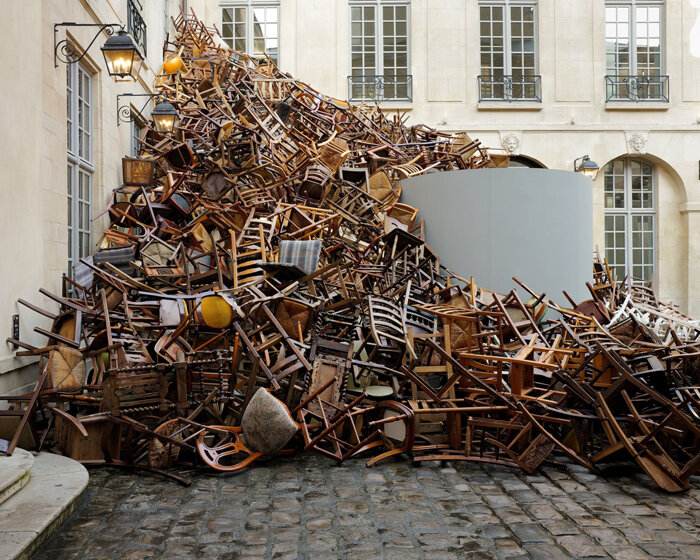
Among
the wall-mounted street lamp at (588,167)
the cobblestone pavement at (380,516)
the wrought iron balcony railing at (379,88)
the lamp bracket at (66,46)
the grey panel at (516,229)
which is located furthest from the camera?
the wrought iron balcony railing at (379,88)

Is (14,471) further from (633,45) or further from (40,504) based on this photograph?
(633,45)

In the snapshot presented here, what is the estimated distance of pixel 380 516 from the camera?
4.59 meters

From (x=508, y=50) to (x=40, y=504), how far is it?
1795cm

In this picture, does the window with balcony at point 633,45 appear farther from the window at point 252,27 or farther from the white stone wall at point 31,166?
the white stone wall at point 31,166

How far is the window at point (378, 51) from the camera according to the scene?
63.1ft

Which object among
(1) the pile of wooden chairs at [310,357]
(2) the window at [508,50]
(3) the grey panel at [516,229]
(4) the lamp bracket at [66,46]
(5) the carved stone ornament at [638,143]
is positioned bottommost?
(1) the pile of wooden chairs at [310,357]

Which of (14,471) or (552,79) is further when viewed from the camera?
(552,79)

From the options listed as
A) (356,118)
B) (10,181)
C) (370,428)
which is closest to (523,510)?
(370,428)

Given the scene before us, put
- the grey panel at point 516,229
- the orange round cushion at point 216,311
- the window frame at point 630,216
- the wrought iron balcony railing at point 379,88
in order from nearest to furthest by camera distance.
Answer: the orange round cushion at point 216,311, the grey panel at point 516,229, the window frame at point 630,216, the wrought iron balcony railing at point 379,88

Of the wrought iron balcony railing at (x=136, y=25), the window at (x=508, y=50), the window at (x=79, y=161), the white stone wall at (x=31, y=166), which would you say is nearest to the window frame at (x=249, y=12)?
the window at (x=508, y=50)

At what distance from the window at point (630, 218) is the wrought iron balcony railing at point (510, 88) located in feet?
9.46

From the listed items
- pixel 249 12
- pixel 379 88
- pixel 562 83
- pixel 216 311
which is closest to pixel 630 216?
pixel 562 83

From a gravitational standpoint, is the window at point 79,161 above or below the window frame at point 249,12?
below

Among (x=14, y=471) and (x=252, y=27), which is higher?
(x=252, y=27)
